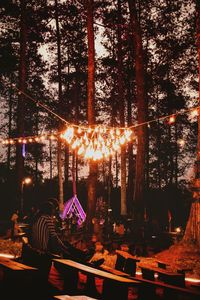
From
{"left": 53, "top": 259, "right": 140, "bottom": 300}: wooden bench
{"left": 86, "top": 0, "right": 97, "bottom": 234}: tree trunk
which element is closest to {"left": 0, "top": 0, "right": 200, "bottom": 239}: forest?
{"left": 86, "top": 0, "right": 97, "bottom": 234}: tree trunk

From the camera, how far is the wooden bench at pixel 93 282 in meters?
5.21

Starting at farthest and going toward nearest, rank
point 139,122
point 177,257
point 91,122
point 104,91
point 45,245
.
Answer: point 104,91 < point 139,122 < point 91,122 < point 177,257 < point 45,245

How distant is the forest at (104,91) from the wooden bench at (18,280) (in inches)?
215

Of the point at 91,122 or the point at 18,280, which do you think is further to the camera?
the point at 91,122

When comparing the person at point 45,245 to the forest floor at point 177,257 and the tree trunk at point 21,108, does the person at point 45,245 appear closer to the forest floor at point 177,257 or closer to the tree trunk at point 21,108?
the forest floor at point 177,257

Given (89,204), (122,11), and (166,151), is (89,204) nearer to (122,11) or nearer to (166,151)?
(122,11)

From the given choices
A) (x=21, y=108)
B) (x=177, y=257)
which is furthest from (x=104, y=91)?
(x=177, y=257)

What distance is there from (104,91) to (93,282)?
23.1 metres

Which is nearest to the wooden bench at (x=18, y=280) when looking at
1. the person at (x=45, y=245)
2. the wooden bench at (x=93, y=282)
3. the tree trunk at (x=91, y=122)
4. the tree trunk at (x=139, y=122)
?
the wooden bench at (x=93, y=282)

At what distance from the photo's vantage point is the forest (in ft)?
47.1

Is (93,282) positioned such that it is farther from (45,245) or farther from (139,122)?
(139,122)

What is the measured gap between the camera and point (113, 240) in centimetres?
1172

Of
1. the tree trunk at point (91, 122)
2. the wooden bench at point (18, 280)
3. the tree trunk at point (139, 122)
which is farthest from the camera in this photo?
the tree trunk at point (139, 122)

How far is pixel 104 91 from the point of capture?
2820cm
